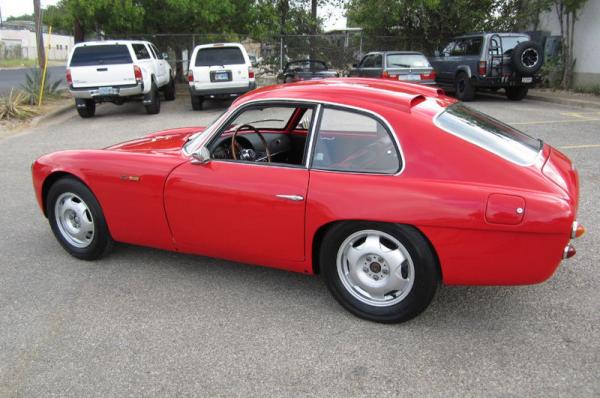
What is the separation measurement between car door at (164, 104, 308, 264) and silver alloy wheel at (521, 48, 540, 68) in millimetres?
12438

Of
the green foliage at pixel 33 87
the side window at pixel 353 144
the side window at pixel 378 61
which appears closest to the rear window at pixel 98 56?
the green foliage at pixel 33 87

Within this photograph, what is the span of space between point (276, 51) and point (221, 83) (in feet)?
28.3

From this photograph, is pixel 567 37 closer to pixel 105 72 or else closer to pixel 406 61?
pixel 406 61

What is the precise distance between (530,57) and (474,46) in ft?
5.45

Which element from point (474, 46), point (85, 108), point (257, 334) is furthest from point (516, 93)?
point (257, 334)

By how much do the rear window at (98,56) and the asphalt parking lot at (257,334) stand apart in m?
9.32

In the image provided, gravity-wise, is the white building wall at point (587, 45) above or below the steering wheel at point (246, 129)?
above

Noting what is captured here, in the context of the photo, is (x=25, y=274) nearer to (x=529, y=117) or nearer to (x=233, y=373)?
(x=233, y=373)

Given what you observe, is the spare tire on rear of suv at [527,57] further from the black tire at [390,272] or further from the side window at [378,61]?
the black tire at [390,272]

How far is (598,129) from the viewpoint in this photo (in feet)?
32.7

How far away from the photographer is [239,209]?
11.1 feet

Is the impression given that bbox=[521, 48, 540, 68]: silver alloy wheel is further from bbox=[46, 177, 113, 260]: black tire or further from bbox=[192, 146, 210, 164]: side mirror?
bbox=[46, 177, 113, 260]: black tire

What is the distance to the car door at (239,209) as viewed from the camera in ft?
10.6

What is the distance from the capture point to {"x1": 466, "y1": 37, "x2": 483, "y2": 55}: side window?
14579mm
